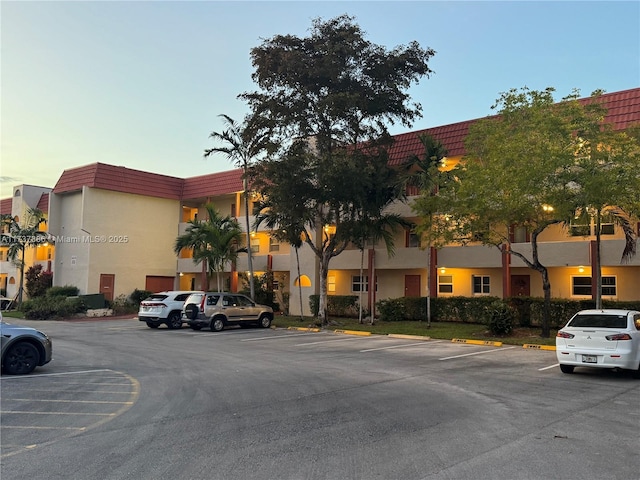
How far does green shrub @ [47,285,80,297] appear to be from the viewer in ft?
119

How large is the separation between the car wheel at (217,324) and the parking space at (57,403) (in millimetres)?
11439

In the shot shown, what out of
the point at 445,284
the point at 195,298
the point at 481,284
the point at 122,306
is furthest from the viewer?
the point at 122,306

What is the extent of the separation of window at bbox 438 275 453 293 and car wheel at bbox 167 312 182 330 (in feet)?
45.5

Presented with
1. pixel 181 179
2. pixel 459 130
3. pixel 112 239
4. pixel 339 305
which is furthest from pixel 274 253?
pixel 459 130

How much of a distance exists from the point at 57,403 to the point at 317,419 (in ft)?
14.4

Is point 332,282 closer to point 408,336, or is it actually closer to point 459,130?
point 459,130

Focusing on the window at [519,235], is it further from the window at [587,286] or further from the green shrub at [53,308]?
the green shrub at [53,308]

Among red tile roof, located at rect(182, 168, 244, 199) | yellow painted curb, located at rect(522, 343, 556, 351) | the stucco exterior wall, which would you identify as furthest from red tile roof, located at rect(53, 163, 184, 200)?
yellow painted curb, located at rect(522, 343, 556, 351)

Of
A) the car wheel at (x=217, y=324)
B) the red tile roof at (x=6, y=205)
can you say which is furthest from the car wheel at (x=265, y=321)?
the red tile roof at (x=6, y=205)

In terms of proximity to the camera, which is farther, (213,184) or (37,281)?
(37,281)

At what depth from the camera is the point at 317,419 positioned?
784cm

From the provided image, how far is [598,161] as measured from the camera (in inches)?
711

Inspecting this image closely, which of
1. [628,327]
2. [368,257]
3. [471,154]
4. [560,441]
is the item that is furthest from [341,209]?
[560,441]

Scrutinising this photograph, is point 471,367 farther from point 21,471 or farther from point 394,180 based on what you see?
point 394,180
